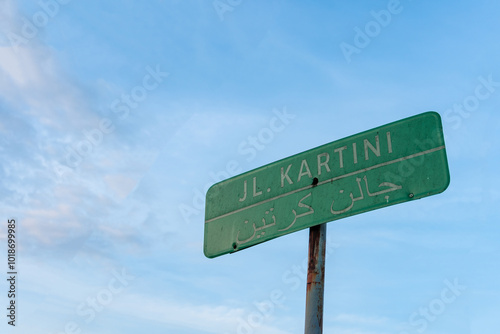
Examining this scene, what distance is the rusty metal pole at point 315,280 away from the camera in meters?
2.90

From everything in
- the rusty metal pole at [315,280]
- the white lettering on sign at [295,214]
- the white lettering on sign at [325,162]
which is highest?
the white lettering on sign at [325,162]

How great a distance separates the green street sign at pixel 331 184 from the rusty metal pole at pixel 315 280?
0.09 m

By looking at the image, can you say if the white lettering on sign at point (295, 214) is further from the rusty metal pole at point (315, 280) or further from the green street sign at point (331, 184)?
the rusty metal pole at point (315, 280)

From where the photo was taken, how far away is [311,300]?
2.95m

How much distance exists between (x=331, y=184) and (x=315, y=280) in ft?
1.97

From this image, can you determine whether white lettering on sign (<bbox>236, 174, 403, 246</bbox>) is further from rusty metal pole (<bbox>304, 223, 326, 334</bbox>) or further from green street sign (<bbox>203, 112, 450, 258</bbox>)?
rusty metal pole (<bbox>304, 223, 326, 334</bbox>)

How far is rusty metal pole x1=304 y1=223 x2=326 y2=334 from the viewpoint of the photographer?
2.90m

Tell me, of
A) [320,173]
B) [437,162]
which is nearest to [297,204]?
[320,173]

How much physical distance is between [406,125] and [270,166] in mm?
956

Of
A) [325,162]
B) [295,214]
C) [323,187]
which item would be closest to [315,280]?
[295,214]

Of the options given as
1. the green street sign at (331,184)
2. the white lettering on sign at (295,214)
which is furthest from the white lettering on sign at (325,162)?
the white lettering on sign at (295,214)

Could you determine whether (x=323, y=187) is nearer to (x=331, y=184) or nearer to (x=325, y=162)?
(x=331, y=184)

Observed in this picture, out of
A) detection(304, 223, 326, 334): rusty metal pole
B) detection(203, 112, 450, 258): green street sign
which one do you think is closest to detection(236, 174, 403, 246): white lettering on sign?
detection(203, 112, 450, 258): green street sign

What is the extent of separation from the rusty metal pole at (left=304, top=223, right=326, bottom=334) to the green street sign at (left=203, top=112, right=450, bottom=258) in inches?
3.5
